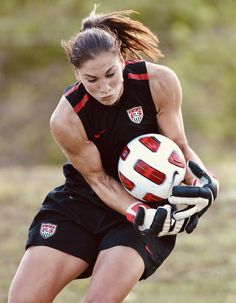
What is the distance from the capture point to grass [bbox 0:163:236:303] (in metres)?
6.89

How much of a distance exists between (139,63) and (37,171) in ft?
26.6

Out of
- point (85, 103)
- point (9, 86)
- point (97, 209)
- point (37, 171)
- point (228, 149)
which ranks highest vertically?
point (85, 103)

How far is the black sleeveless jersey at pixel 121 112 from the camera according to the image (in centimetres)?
486

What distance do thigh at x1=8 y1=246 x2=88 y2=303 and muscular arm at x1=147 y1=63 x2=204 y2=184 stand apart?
80cm

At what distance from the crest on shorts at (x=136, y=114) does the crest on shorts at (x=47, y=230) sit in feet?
2.49

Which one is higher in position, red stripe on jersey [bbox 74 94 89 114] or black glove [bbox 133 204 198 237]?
red stripe on jersey [bbox 74 94 89 114]

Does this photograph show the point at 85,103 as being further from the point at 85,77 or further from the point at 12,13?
the point at 12,13

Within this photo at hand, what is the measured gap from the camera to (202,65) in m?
18.7

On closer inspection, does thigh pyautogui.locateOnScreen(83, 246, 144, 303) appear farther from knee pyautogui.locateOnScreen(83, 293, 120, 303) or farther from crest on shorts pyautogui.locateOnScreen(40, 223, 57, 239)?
crest on shorts pyautogui.locateOnScreen(40, 223, 57, 239)

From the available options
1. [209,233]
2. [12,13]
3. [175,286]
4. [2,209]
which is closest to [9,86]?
[12,13]

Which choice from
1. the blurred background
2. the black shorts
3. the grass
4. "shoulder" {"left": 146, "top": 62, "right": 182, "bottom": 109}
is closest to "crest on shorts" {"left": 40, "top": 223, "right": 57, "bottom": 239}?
the black shorts

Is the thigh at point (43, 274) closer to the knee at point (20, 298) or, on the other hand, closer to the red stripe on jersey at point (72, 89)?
the knee at point (20, 298)

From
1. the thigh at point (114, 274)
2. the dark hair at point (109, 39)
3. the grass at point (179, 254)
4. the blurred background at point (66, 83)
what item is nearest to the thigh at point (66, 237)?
the thigh at point (114, 274)

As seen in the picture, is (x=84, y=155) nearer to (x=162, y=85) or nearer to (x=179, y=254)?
(x=162, y=85)
